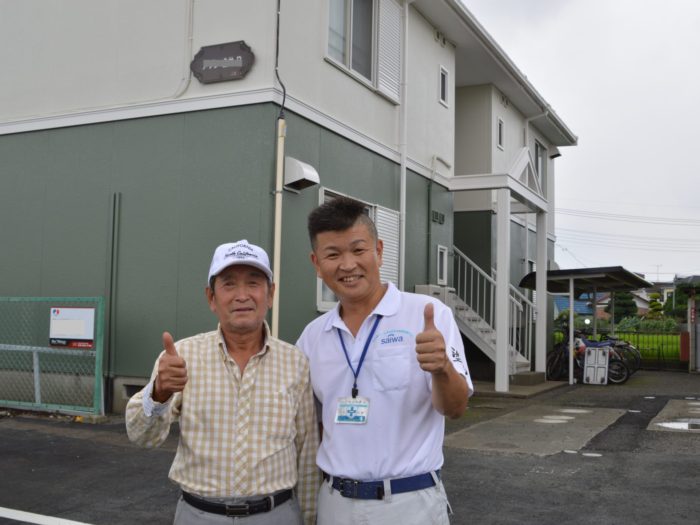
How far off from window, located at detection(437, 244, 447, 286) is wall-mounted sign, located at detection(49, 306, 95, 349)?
628 cm

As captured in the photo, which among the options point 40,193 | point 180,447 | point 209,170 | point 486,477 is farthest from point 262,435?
point 40,193

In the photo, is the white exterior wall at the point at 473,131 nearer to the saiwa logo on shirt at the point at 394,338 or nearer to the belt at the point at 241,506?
the saiwa logo on shirt at the point at 394,338

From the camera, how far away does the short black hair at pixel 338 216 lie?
2.57 metres

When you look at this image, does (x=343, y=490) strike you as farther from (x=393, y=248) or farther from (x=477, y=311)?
(x=477, y=311)

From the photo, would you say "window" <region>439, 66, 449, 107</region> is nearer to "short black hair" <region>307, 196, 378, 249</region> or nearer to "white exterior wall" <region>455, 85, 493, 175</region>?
"white exterior wall" <region>455, 85, 493, 175</region>

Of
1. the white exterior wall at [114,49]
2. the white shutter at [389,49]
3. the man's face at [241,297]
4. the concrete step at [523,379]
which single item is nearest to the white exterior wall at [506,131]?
the concrete step at [523,379]

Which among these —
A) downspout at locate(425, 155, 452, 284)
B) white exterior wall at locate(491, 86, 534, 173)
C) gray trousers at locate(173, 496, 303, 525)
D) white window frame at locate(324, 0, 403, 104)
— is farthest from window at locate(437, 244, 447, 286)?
gray trousers at locate(173, 496, 303, 525)

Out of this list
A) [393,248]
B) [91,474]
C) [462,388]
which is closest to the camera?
[462,388]

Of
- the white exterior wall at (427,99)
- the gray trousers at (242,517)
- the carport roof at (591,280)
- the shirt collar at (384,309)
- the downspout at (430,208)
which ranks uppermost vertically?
the white exterior wall at (427,99)

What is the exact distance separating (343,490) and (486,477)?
430 cm

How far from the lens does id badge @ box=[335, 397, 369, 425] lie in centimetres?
239

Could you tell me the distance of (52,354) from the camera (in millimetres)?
9602

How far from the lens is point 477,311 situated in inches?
581

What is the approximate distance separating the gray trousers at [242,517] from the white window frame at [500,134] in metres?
14.6
